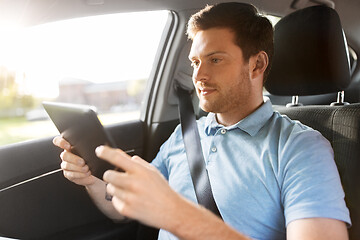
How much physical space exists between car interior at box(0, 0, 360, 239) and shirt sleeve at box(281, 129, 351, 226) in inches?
7.5

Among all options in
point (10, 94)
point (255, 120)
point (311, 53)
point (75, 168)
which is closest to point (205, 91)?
point (255, 120)

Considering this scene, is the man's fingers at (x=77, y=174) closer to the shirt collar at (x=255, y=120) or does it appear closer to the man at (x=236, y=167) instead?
the man at (x=236, y=167)

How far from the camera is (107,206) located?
5.13 ft

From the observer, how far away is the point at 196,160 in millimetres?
1510

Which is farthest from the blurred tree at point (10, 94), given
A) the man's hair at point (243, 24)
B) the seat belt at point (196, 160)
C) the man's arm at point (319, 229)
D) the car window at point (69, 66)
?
the man's arm at point (319, 229)

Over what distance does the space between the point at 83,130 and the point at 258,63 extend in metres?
0.77

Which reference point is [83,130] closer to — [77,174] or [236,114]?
[77,174]

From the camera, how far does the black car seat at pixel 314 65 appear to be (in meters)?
1.43

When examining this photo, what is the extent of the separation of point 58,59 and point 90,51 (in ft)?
0.53

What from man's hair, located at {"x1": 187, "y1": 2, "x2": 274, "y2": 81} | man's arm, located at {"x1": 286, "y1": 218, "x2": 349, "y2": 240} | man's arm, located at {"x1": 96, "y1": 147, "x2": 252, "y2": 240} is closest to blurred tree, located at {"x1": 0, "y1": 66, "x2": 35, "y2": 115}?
man's hair, located at {"x1": 187, "y1": 2, "x2": 274, "y2": 81}

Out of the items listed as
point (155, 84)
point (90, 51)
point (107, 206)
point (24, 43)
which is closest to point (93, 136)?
point (107, 206)

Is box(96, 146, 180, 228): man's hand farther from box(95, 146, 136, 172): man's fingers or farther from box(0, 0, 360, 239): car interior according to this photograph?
box(0, 0, 360, 239): car interior

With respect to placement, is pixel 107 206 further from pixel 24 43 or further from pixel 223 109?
pixel 24 43

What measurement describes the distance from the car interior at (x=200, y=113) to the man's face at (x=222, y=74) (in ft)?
0.77
